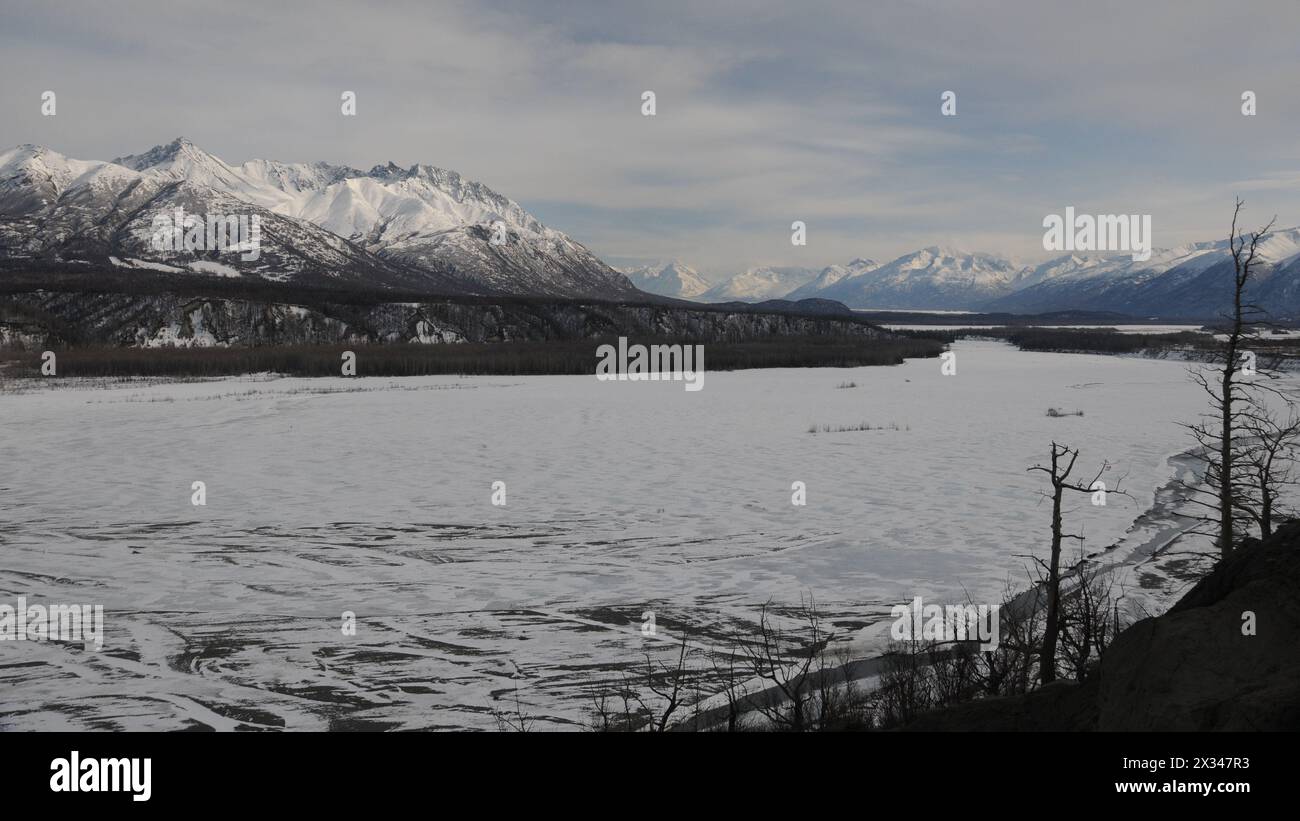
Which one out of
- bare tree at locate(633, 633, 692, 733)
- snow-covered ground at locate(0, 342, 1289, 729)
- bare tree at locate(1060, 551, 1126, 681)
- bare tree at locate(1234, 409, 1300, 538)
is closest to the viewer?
bare tree at locate(1060, 551, 1126, 681)

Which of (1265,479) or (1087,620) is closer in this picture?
(1087,620)

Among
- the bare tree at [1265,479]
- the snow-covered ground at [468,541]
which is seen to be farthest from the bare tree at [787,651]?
the bare tree at [1265,479]

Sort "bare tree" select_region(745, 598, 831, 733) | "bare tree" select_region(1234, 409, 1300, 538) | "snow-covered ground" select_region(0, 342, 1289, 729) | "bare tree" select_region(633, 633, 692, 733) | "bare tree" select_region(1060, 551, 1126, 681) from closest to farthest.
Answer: "bare tree" select_region(1060, 551, 1126, 681) < "bare tree" select_region(633, 633, 692, 733) < "bare tree" select_region(745, 598, 831, 733) < "snow-covered ground" select_region(0, 342, 1289, 729) < "bare tree" select_region(1234, 409, 1300, 538)

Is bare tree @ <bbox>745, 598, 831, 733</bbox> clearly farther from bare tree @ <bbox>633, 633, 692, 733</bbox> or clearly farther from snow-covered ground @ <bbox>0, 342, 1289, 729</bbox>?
bare tree @ <bbox>633, 633, 692, 733</bbox>

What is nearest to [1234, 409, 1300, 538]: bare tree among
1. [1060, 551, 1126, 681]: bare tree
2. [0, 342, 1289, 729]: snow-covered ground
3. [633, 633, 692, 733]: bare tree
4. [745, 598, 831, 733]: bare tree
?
[1060, 551, 1126, 681]: bare tree

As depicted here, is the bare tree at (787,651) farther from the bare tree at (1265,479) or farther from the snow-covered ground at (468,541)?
the bare tree at (1265,479)

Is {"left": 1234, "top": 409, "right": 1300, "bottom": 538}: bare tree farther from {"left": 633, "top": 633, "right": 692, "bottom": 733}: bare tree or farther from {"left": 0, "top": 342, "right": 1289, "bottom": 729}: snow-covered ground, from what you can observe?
{"left": 633, "top": 633, "right": 692, "bottom": 733}: bare tree

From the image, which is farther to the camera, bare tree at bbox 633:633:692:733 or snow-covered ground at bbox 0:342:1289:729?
snow-covered ground at bbox 0:342:1289:729

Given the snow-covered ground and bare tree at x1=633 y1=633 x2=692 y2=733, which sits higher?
the snow-covered ground

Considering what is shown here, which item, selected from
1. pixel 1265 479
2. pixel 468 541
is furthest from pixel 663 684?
pixel 1265 479

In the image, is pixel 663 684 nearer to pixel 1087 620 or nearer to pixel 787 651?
pixel 787 651
